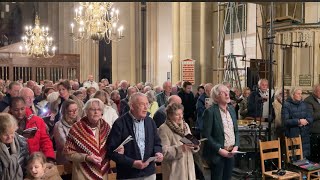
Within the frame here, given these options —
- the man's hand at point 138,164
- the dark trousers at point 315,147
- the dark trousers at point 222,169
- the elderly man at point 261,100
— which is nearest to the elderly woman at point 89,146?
the man's hand at point 138,164

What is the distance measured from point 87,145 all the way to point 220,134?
1858 mm

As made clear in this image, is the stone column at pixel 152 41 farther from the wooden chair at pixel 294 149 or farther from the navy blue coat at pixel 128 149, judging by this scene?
the navy blue coat at pixel 128 149

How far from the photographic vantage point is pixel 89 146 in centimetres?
418


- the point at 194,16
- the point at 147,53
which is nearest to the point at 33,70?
the point at 147,53

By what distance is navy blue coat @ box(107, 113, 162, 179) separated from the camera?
4160mm

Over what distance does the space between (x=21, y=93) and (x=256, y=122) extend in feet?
13.7

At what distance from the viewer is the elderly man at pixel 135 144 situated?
4.18m

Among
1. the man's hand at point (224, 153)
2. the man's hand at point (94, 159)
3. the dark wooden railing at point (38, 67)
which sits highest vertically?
the dark wooden railing at point (38, 67)

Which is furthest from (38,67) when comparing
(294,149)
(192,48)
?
(294,149)

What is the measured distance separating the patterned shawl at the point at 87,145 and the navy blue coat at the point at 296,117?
3.69 m

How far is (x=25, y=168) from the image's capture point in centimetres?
400

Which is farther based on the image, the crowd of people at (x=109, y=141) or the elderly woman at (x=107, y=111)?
the elderly woman at (x=107, y=111)

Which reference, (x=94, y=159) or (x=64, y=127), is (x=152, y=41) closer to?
(x=64, y=127)

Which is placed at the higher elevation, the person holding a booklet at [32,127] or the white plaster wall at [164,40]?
the white plaster wall at [164,40]
